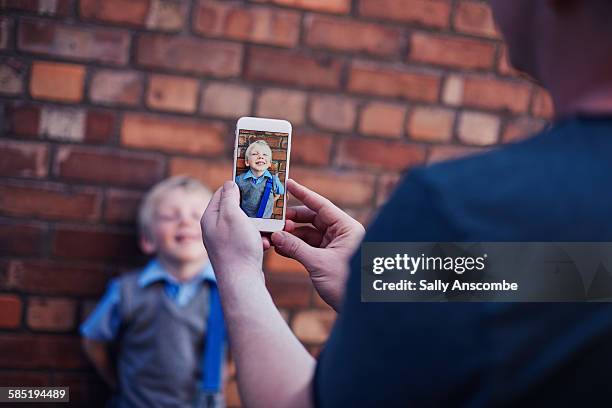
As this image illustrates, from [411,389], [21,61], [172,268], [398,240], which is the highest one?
[21,61]

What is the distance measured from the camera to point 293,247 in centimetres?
94

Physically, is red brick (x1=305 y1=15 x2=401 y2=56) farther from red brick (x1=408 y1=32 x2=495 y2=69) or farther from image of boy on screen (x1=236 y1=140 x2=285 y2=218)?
image of boy on screen (x1=236 y1=140 x2=285 y2=218)

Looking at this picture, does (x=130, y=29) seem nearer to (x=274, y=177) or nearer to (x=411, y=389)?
(x=274, y=177)

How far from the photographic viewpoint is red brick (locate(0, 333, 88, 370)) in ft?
5.76

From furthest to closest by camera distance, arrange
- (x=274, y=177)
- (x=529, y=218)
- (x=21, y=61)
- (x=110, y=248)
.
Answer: (x=110, y=248)
(x=21, y=61)
(x=274, y=177)
(x=529, y=218)

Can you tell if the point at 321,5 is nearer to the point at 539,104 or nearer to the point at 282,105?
the point at 282,105

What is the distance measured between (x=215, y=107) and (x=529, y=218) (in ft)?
4.59

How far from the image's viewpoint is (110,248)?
→ 5.88 ft

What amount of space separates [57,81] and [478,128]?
1.19m

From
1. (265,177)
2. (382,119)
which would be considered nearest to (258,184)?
(265,177)

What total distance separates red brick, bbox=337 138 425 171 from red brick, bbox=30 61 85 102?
0.73 metres

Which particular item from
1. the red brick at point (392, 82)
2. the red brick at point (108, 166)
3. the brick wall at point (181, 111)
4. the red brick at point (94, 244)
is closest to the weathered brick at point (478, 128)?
the brick wall at point (181, 111)

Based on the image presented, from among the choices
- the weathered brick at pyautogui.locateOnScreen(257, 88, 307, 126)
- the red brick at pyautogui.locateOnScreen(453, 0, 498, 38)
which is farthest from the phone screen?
the red brick at pyautogui.locateOnScreen(453, 0, 498, 38)

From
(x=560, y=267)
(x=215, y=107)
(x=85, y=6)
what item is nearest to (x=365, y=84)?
(x=215, y=107)
